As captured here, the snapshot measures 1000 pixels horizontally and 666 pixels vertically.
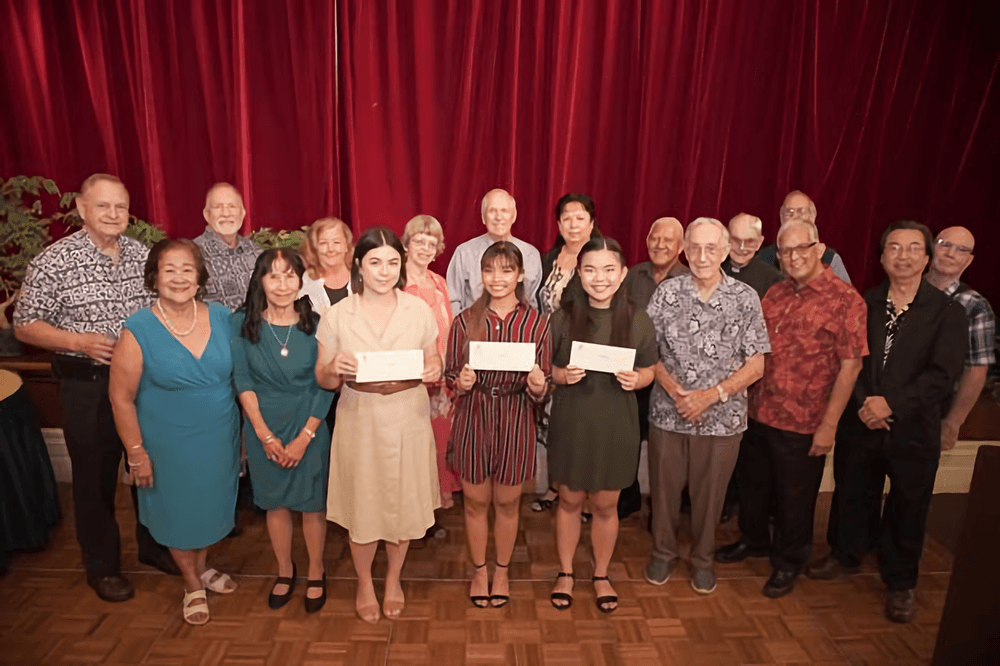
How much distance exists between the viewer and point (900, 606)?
275 cm

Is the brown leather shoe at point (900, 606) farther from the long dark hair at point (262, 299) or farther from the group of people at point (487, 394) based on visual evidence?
the long dark hair at point (262, 299)

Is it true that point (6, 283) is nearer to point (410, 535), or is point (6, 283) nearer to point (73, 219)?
point (73, 219)

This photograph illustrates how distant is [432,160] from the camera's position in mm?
4227

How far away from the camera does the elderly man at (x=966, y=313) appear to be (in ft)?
9.08

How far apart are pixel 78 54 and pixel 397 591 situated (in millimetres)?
3974

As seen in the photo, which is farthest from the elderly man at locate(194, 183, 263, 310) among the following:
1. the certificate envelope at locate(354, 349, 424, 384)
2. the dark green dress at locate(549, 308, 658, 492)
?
the dark green dress at locate(549, 308, 658, 492)

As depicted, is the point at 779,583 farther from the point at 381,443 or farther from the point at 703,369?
the point at 381,443

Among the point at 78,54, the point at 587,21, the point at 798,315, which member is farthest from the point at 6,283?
the point at 798,315

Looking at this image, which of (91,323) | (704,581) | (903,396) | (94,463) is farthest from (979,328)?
(94,463)

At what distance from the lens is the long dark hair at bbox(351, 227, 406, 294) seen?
92.4 inches

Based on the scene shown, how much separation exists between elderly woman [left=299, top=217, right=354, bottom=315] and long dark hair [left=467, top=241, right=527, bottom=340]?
2.86 feet

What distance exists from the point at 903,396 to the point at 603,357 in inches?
53.2

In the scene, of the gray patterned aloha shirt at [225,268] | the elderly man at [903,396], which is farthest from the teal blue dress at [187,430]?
the elderly man at [903,396]

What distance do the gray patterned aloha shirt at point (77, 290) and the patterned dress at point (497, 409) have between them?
1.43m
